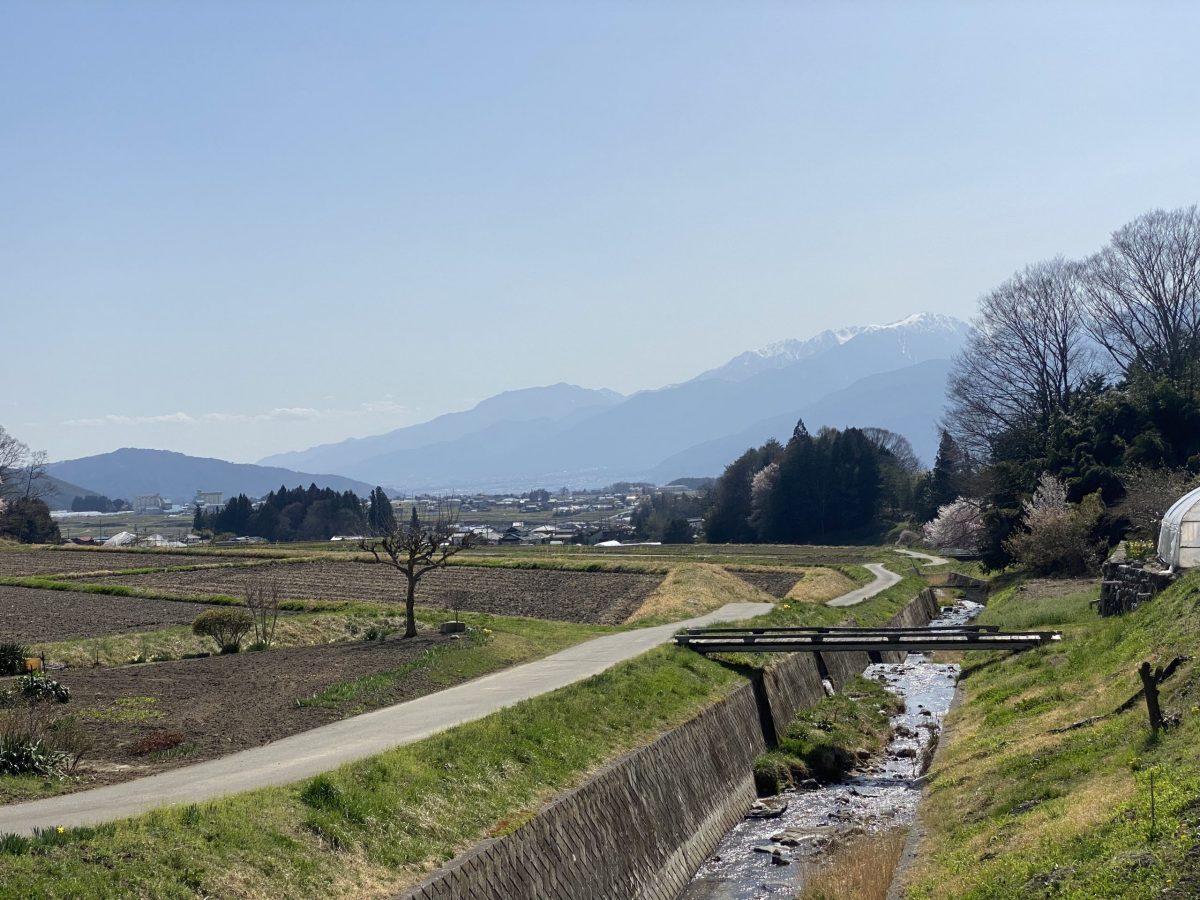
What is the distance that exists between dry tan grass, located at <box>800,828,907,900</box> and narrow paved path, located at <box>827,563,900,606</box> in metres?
29.8

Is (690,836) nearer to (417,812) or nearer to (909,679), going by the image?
(417,812)

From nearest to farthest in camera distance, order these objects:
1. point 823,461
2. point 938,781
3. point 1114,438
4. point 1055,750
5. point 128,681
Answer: point 1055,750, point 938,781, point 128,681, point 1114,438, point 823,461

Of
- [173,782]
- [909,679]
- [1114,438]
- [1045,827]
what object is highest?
[1114,438]

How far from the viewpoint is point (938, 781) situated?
19.9 meters

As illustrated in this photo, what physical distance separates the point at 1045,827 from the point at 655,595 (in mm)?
36109

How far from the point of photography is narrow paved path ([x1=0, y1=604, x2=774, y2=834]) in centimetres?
1275

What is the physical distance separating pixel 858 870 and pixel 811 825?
365cm

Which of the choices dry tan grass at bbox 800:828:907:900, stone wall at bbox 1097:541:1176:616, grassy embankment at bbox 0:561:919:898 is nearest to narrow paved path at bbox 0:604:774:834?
grassy embankment at bbox 0:561:919:898

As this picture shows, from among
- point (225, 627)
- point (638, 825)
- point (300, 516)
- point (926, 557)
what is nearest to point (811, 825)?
point (638, 825)

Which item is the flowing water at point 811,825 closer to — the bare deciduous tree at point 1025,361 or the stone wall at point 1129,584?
the stone wall at point 1129,584

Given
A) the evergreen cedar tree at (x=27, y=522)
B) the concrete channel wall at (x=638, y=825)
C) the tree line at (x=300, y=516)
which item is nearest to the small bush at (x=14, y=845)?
the concrete channel wall at (x=638, y=825)

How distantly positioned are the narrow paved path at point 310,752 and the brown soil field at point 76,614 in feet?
58.6

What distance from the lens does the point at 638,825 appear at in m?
17.2

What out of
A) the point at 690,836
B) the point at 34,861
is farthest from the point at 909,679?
the point at 34,861
